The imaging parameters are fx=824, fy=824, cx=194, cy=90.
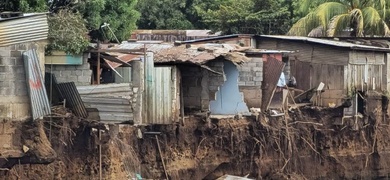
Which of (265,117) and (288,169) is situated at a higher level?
(265,117)

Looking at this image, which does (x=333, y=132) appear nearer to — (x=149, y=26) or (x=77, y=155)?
(x=77, y=155)

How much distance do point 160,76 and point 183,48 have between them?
6.06 feet

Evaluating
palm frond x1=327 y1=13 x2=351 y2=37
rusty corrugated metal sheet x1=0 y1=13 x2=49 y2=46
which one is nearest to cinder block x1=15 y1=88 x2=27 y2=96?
rusty corrugated metal sheet x1=0 y1=13 x2=49 y2=46

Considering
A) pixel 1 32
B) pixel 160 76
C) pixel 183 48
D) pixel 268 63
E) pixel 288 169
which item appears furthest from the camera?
pixel 288 169

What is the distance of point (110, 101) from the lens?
60.4 ft

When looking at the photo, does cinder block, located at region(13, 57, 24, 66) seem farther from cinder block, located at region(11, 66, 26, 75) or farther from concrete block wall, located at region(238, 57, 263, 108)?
concrete block wall, located at region(238, 57, 263, 108)

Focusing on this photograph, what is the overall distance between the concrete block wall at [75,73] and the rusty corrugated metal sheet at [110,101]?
320mm

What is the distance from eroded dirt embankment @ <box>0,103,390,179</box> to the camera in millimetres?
18156

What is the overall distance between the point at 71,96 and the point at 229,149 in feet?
24.7

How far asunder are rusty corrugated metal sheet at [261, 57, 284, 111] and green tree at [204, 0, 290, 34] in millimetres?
11636

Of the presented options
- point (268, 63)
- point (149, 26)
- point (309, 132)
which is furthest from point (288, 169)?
point (149, 26)

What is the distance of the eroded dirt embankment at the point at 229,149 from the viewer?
18.2 meters

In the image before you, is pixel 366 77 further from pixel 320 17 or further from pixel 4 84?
pixel 4 84

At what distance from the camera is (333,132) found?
27.6 m
